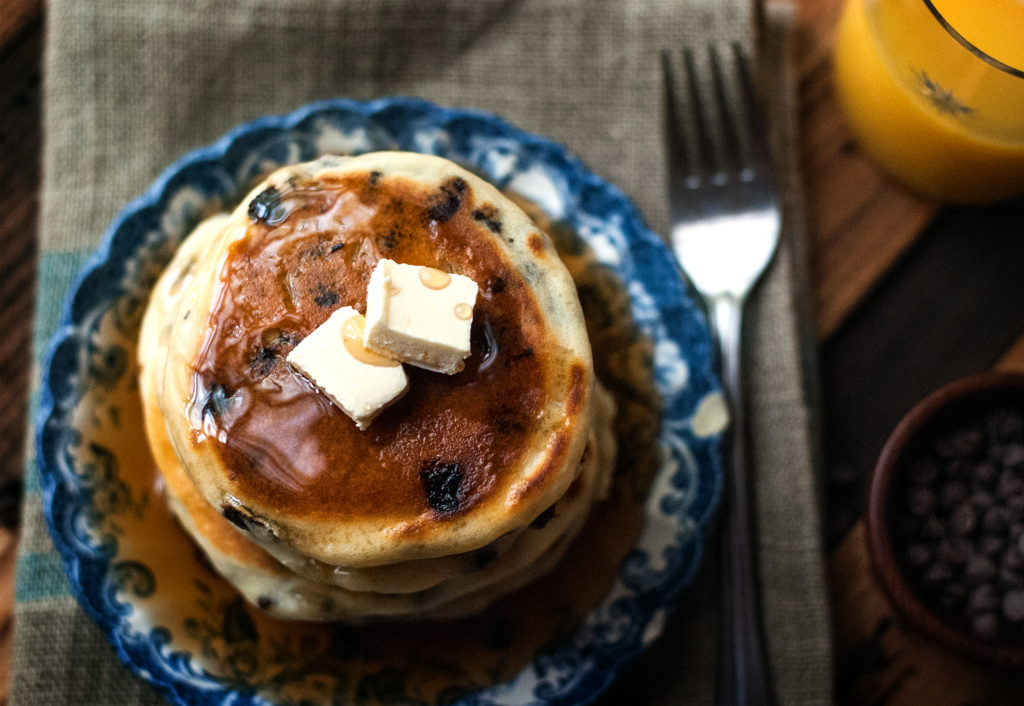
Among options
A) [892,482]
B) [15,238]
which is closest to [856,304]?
[892,482]

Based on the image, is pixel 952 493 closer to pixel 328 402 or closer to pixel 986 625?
pixel 986 625

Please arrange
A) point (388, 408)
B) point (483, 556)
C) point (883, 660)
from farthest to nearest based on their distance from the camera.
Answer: point (883, 660) < point (483, 556) < point (388, 408)

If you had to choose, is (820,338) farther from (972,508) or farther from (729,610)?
(729,610)

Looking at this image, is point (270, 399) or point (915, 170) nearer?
point (270, 399)

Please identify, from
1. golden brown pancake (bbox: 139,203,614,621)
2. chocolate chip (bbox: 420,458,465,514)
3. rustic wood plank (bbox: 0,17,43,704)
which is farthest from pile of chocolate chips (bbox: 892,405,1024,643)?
rustic wood plank (bbox: 0,17,43,704)

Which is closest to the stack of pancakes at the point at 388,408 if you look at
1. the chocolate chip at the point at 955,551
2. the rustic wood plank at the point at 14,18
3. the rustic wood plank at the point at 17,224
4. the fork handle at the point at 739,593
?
the fork handle at the point at 739,593

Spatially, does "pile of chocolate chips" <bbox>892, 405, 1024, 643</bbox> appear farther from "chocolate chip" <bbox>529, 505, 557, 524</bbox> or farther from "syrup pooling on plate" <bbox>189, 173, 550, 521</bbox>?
"syrup pooling on plate" <bbox>189, 173, 550, 521</bbox>

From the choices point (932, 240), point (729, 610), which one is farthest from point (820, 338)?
point (729, 610)

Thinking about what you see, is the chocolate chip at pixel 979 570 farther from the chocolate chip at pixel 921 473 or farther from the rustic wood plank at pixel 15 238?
the rustic wood plank at pixel 15 238
